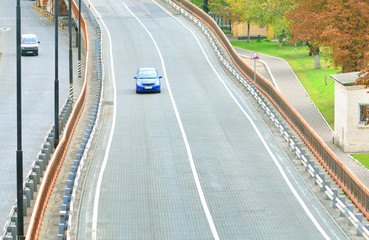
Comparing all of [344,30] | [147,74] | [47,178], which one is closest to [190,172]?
[47,178]

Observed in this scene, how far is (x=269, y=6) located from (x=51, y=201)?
62.9 m

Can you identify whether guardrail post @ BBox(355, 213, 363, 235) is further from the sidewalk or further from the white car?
the white car

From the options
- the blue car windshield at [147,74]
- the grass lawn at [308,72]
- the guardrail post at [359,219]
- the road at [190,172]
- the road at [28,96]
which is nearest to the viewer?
the guardrail post at [359,219]

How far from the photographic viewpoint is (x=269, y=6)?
3455 inches

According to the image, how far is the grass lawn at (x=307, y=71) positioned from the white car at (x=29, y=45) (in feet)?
80.2

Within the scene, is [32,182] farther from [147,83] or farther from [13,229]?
[147,83]

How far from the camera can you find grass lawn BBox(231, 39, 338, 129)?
2524 inches

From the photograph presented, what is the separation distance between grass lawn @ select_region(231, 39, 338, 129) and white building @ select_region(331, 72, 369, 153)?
6867 mm

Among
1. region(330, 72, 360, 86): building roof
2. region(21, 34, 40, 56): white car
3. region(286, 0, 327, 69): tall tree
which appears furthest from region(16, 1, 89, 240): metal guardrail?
region(21, 34, 40, 56): white car

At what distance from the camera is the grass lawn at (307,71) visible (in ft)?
210

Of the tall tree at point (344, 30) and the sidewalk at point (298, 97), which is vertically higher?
the tall tree at point (344, 30)

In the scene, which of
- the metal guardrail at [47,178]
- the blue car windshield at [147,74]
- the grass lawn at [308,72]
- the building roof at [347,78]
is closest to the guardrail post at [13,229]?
the metal guardrail at [47,178]

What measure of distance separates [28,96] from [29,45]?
19.2 m

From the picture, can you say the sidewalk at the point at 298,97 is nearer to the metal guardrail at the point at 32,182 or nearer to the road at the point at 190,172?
the road at the point at 190,172
